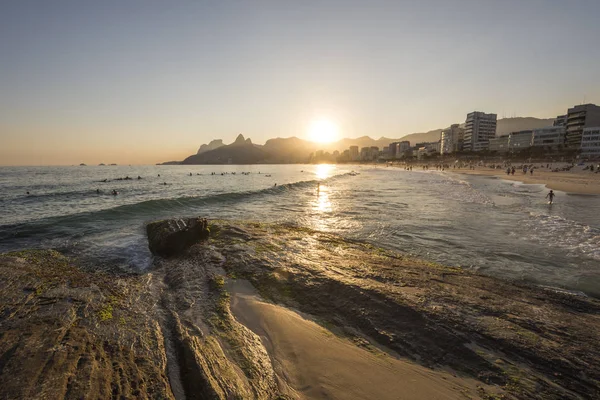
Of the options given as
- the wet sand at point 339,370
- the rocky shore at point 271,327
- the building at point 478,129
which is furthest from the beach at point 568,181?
the building at point 478,129

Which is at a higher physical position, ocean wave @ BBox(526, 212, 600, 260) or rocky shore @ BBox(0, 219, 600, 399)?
rocky shore @ BBox(0, 219, 600, 399)

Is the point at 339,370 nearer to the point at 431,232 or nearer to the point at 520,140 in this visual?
the point at 431,232

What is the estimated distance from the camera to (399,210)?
21641 millimetres

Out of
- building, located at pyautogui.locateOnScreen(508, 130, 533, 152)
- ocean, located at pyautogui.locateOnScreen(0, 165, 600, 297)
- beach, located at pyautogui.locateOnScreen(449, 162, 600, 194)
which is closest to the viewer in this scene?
ocean, located at pyautogui.locateOnScreen(0, 165, 600, 297)

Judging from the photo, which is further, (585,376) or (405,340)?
(405,340)

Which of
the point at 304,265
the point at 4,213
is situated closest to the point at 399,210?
the point at 304,265

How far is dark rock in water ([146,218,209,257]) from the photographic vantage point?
1103 centimetres

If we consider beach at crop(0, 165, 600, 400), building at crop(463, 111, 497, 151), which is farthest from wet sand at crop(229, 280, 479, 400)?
building at crop(463, 111, 497, 151)

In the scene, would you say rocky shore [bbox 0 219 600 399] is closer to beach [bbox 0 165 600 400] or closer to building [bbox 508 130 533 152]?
beach [bbox 0 165 600 400]

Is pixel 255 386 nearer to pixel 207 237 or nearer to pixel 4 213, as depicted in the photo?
pixel 207 237

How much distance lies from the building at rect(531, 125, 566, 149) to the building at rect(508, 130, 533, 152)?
6.52 meters

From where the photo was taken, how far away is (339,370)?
4461 millimetres

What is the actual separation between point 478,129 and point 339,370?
22953cm

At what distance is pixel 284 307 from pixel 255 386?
267 cm
